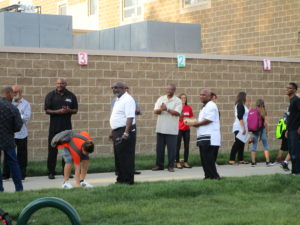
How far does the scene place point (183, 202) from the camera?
406 inches

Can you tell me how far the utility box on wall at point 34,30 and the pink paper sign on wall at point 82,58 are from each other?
14.1ft

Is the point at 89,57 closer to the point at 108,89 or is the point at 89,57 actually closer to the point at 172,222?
the point at 108,89

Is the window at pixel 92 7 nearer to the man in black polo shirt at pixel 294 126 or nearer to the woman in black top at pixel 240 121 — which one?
the woman in black top at pixel 240 121

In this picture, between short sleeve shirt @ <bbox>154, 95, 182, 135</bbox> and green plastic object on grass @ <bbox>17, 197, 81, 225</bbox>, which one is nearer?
green plastic object on grass @ <bbox>17, 197, 81, 225</bbox>

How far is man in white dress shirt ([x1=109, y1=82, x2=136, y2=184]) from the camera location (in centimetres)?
1192

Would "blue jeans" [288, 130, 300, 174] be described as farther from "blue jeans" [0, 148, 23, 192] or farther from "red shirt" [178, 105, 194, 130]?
"blue jeans" [0, 148, 23, 192]

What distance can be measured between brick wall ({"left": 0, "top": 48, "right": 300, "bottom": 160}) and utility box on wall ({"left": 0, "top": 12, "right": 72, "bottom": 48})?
14.2ft

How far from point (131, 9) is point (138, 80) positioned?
1441 centimetres

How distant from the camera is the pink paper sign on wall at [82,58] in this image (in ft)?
56.9

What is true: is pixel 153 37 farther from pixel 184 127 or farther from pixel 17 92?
pixel 17 92

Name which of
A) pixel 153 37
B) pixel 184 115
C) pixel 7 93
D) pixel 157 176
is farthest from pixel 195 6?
pixel 7 93

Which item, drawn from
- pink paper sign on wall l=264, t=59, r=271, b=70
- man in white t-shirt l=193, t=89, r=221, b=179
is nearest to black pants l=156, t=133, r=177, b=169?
man in white t-shirt l=193, t=89, r=221, b=179

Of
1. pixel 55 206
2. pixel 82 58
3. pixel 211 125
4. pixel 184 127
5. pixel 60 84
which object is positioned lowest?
pixel 184 127

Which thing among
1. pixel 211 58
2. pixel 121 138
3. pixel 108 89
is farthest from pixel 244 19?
pixel 121 138
